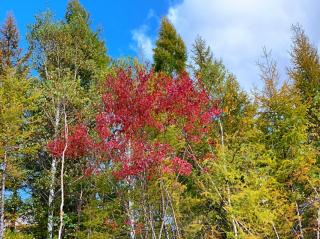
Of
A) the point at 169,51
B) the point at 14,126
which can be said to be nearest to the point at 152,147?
the point at 14,126

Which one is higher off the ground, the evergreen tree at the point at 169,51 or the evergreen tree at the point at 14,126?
the evergreen tree at the point at 169,51

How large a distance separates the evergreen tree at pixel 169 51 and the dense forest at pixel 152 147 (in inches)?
5.9

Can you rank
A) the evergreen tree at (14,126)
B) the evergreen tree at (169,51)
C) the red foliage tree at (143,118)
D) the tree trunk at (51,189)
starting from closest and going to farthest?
the red foliage tree at (143,118), the evergreen tree at (14,126), the tree trunk at (51,189), the evergreen tree at (169,51)

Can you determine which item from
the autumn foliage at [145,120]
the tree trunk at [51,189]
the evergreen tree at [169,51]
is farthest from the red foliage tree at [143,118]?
the evergreen tree at [169,51]

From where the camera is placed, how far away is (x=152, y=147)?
12.3 metres

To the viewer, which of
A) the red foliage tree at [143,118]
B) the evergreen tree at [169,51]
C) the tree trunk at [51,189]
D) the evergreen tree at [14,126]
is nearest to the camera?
the red foliage tree at [143,118]

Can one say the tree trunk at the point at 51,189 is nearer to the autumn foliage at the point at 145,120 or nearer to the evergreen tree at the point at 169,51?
the autumn foliage at the point at 145,120

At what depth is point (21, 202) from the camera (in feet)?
57.2

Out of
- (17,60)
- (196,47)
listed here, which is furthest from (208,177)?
(17,60)

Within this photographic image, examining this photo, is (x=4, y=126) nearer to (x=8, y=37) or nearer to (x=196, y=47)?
(x=8, y=37)

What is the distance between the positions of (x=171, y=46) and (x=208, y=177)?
11.8 meters

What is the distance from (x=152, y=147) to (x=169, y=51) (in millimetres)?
11688

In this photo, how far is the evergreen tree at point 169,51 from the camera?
2194 centimetres

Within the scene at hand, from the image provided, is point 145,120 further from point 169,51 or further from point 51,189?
point 169,51
